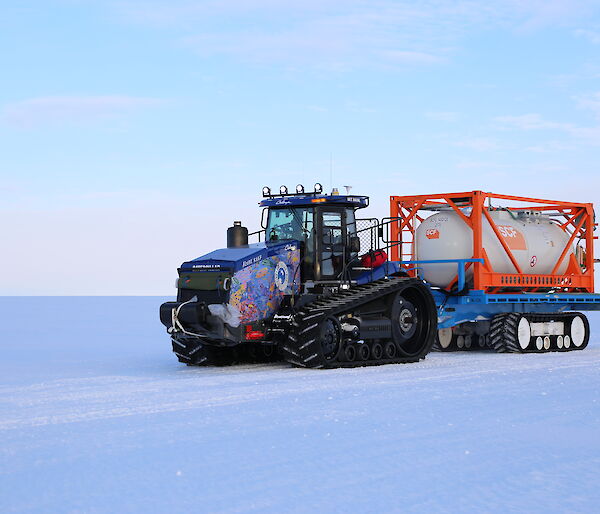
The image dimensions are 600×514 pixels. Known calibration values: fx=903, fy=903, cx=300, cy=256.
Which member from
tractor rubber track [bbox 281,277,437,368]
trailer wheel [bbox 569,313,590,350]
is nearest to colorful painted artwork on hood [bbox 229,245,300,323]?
tractor rubber track [bbox 281,277,437,368]

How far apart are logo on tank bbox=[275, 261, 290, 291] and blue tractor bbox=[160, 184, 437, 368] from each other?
19mm

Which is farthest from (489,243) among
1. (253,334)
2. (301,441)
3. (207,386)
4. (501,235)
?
(301,441)

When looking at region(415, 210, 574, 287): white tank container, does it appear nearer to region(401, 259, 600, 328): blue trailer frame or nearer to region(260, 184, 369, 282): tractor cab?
region(401, 259, 600, 328): blue trailer frame

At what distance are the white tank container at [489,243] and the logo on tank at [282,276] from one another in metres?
5.63

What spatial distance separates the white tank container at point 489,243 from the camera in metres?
21.5

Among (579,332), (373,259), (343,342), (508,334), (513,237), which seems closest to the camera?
(343,342)

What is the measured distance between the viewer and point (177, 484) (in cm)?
746

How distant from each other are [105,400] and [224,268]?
4.51 metres

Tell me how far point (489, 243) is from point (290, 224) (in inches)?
235

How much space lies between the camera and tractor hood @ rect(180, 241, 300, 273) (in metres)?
16.4

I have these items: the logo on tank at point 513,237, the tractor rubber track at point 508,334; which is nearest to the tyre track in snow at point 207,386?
the tractor rubber track at point 508,334

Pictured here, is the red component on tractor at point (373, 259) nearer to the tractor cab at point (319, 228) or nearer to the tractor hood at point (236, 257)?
the tractor cab at point (319, 228)

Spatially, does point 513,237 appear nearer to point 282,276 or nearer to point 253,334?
point 282,276

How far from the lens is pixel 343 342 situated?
17156 mm
